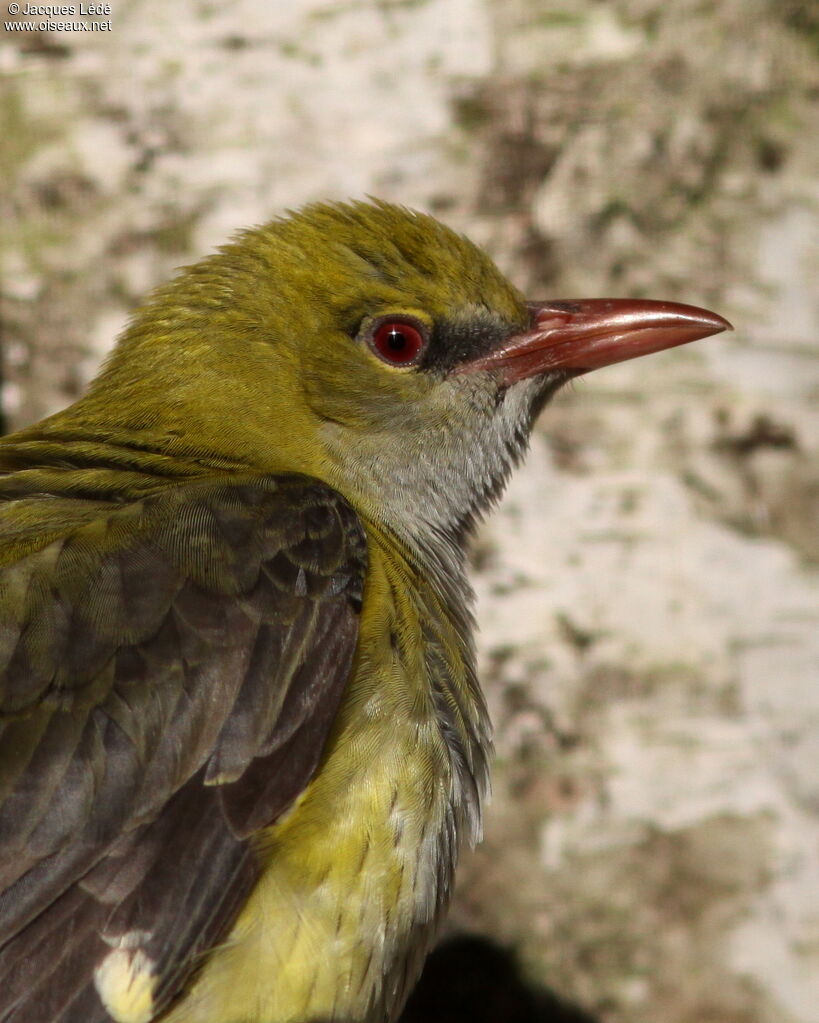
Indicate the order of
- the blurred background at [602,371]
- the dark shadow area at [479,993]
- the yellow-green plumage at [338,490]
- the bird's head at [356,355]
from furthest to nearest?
the dark shadow area at [479,993], the blurred background at [602,371], the bird's head at [356,355], the yellow-green plumage at [338,490]

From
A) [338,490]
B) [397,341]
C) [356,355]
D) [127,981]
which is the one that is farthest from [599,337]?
[127,981]

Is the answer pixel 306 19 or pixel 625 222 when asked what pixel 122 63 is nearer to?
pixel 306 19

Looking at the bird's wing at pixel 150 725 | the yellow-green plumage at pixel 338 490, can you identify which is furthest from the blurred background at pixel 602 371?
the bird's wing at pixel 150 725

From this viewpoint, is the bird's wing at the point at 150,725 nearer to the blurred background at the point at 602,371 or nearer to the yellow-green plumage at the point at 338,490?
the yellow-green plumage at the point at 338,490

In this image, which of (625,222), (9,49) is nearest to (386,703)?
(625,222)

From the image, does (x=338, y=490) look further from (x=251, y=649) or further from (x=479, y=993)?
(x=479, y=993)

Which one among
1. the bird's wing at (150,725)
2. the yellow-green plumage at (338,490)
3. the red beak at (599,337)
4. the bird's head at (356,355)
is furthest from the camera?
the red beak at (599,337)
